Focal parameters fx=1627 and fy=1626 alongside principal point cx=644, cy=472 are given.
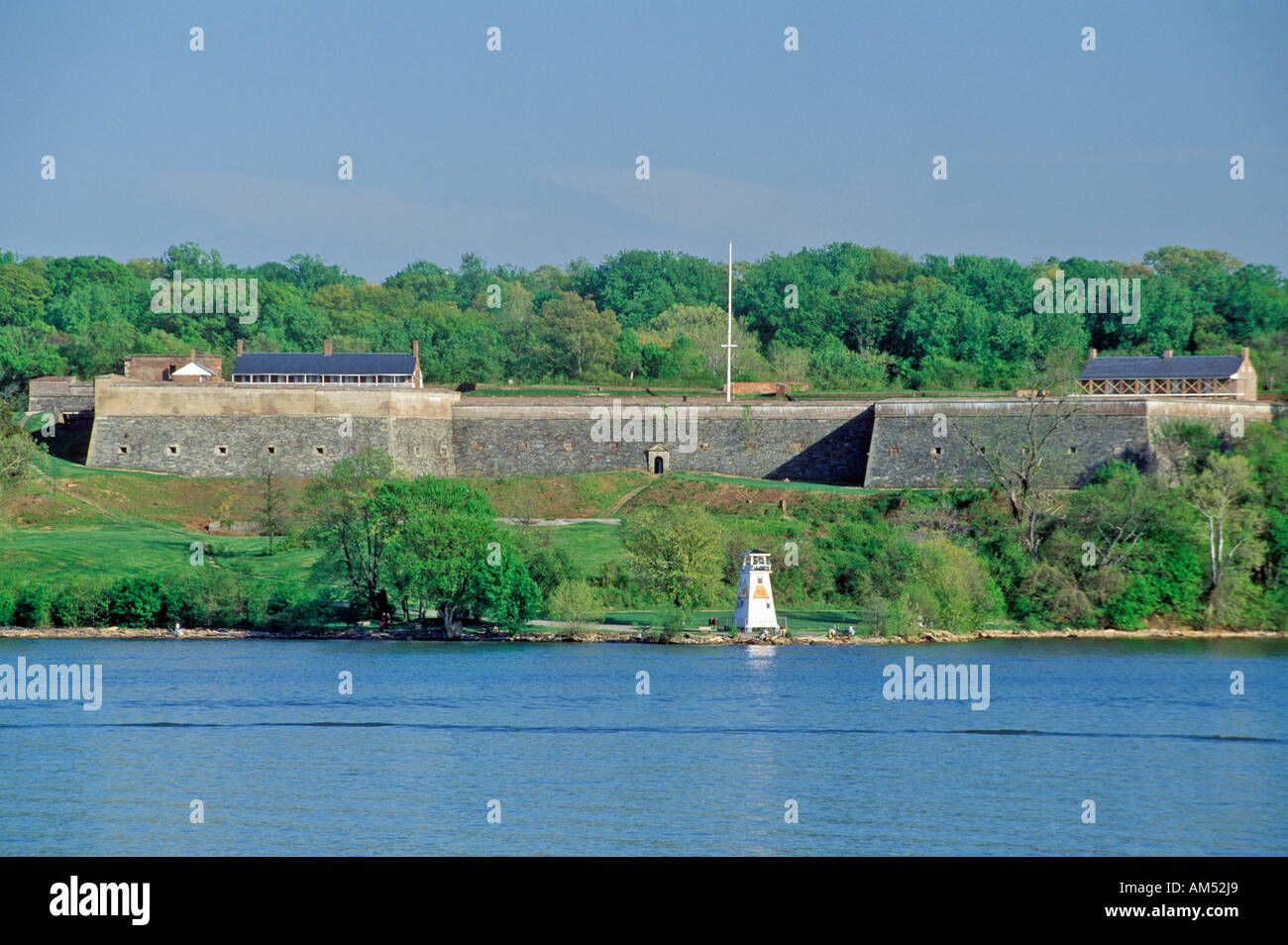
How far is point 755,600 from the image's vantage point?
1889 inches

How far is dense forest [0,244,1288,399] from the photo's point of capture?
91.7m

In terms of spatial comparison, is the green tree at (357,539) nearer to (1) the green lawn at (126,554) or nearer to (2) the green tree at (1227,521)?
(1) the green lawn at (126,554)

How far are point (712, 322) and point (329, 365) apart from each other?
3690cm

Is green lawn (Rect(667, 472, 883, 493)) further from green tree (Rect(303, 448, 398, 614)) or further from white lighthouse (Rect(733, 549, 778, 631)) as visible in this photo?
green tree (Rect(303, 448, 398, 614))

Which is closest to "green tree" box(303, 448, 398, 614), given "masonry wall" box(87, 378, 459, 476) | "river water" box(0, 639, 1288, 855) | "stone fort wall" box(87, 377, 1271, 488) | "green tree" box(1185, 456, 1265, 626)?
"river water" box(0, 639, 1288, 855)

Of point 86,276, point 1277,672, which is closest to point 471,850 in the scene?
point 1277,672

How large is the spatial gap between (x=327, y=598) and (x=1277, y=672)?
27.4 metres

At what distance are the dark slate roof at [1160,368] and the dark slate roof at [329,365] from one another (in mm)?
31441

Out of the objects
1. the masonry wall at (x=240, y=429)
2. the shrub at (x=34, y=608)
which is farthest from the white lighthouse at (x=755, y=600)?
the masonry wall at (x=240, y=429)

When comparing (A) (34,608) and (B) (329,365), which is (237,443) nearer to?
(B) (329,365)

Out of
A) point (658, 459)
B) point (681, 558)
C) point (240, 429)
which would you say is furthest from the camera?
point (658, 459)

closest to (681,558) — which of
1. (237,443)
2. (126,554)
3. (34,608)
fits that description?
(126,554)

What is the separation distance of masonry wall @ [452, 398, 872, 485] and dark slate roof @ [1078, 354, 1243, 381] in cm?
1200

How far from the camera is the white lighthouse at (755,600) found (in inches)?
1876
